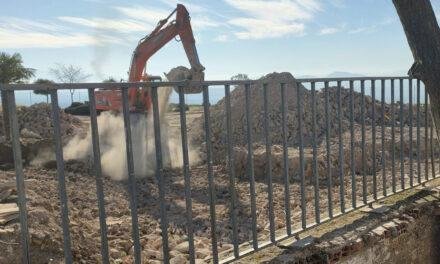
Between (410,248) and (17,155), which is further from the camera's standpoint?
(410,248)

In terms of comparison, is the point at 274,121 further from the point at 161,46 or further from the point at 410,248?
the point at 410,248

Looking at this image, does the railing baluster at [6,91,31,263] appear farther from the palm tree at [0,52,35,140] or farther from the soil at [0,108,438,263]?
the palm tree at [0,52,35,140]

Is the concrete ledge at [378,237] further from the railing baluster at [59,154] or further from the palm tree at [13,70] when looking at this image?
the palm tree at [13,70]

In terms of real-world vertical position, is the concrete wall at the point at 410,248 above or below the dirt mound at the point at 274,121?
below

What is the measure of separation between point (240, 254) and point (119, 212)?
362 cm

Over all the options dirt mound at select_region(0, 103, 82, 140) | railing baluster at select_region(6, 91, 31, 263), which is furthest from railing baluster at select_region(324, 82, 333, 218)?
dirt mound at select_region(0, 103, 82, 140)

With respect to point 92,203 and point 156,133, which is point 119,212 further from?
point 156,133

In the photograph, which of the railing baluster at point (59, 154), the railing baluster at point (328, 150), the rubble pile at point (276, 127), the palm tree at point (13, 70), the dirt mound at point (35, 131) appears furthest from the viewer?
the palm tree at point (13, 70)

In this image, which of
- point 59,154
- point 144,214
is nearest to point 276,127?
point 144,214

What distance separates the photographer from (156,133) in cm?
334

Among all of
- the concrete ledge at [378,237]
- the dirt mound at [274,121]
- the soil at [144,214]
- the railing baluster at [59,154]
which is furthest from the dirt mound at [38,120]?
the railing baluster at [59,154]

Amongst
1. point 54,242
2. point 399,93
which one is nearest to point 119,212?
point 54,242

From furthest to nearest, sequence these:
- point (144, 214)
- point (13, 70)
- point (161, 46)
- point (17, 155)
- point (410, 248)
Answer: point (13, 70) → point (161, 46) → point (144, 214) → point (410, 248) → point (17, 155)

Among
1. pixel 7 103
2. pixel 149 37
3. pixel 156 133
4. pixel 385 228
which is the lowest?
pixel 385 228
